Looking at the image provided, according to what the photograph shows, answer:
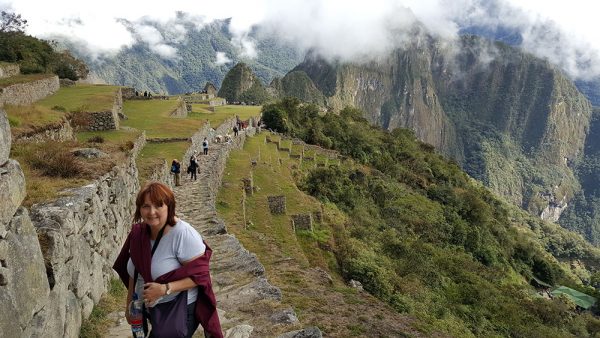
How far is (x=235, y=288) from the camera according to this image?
7270 millimetres

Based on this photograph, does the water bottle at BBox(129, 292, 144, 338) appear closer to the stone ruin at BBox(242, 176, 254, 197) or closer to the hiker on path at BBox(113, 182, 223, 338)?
the hiker on path at BBox(113, 182, 223, 338)

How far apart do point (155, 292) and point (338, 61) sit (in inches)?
6530

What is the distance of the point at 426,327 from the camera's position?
8.36 meters

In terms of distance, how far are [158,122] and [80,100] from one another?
12.3 ft

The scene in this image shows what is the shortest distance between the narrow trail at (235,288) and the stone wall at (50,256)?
68cm

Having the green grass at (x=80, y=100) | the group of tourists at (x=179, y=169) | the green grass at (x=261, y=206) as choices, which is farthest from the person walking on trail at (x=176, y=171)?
the green grass at (x=80, y=100)

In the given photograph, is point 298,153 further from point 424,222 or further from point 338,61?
point 338,61

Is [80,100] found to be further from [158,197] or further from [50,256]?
[158,197]

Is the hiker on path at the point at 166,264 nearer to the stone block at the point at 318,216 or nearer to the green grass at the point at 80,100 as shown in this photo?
the stone block at the point at 318,216

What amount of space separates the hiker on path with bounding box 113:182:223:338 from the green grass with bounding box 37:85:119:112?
54.4 ft

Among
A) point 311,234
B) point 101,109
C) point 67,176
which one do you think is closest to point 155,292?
point 67,176

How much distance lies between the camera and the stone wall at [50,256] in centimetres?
350

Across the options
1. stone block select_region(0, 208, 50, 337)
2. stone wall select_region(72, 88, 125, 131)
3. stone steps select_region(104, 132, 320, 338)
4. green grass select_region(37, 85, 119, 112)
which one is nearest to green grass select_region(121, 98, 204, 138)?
green grass select_region(37, 85, 119, 112)

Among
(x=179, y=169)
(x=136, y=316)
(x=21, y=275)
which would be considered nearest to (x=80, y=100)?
(x=179, y=169)
